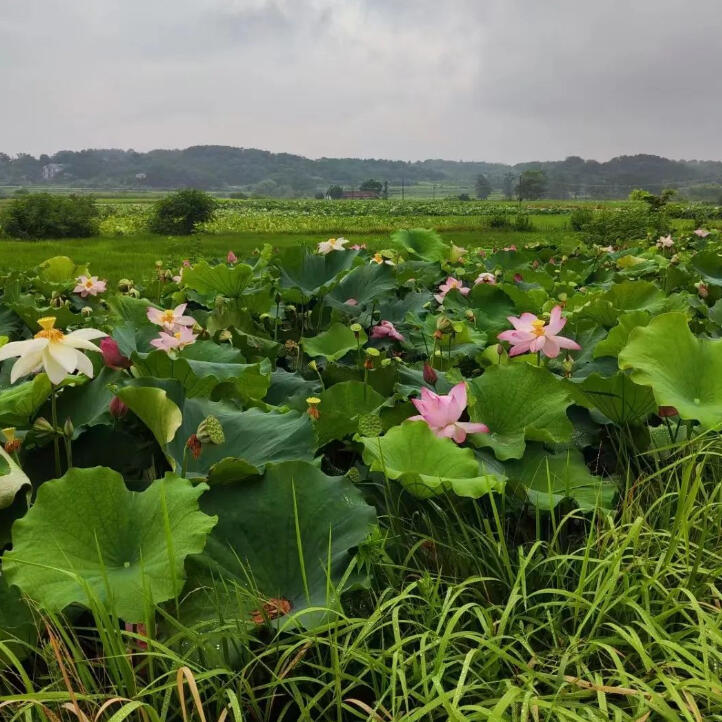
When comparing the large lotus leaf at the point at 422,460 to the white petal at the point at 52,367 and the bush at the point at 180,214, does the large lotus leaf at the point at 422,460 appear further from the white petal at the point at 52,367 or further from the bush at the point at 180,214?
the bush at the point at 180,214

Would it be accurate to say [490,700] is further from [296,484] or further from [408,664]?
[296,484]

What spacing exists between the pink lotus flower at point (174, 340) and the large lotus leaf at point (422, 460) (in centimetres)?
58

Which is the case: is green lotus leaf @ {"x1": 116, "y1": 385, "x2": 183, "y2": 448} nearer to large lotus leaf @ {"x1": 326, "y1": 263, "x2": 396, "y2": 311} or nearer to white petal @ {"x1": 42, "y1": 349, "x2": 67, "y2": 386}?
white petal @ {"x1": 42, "y1": 349, "x2": 67, "y2": 386}

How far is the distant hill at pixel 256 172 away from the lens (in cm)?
9275

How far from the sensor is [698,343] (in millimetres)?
1515

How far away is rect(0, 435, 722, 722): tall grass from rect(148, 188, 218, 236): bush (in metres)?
20.0

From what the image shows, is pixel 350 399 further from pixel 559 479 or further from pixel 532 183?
pixel 532 183

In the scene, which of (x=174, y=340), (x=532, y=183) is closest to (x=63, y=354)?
(x=174, y=340)

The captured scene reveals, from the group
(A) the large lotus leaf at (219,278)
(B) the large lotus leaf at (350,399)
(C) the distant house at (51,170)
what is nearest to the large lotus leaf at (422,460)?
(B) the large lotus leaf at (350,399)

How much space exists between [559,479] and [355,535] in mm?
519

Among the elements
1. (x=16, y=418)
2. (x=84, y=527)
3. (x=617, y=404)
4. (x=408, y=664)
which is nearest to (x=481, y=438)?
(x=617, y=404)

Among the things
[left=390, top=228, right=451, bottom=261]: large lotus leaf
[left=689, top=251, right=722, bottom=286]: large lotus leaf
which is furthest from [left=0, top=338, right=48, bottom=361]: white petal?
[left=689, top=251, right=722, bottom=286]: large lotus leaf

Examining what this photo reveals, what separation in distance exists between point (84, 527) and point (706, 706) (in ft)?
3.13

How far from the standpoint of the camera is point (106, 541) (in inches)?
38.9
